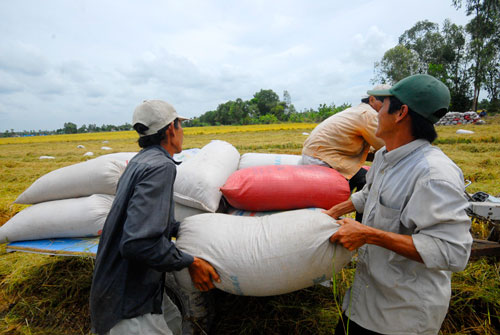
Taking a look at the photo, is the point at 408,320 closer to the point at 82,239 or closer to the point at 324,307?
the point at 324,307

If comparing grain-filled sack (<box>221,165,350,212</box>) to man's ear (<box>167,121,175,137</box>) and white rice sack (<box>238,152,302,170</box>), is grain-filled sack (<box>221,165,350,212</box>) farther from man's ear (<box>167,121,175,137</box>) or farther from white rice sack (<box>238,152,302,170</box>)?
white rice sack (<box>238,152,302,170</box>)

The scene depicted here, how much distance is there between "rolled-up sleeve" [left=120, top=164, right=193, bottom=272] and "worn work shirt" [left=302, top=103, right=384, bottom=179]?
1.76 metres

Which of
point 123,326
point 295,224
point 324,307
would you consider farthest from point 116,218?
point 324,307

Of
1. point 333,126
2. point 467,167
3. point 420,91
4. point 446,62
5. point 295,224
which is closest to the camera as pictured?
point 420,91

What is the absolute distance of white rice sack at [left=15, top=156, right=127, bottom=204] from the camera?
2.27 meters

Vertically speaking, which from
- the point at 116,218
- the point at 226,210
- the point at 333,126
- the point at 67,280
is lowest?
the point at 67,280

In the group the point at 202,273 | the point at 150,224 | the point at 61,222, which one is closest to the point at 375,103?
the point at 202,273

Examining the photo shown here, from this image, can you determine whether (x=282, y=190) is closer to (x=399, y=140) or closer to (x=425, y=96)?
(x=399, y=140)

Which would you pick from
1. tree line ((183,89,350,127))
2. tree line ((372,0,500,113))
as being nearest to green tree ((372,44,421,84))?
tree line ((372,0,500,113))

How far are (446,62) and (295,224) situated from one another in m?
39.8

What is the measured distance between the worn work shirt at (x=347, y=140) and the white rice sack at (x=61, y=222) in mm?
2013

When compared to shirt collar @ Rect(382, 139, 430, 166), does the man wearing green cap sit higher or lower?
lower

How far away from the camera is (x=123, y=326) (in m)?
1.28

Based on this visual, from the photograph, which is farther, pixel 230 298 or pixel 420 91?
pixel 230 298
